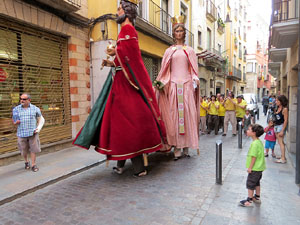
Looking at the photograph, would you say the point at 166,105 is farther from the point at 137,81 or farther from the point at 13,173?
the point at 13,173

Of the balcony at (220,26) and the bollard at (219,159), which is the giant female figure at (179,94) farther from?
the balcony at (220,26)

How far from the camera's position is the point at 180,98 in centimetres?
495

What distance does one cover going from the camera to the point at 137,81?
3.89 m

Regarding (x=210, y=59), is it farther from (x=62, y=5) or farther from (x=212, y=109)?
(x=62, y=5)

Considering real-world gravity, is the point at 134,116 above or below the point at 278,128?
above

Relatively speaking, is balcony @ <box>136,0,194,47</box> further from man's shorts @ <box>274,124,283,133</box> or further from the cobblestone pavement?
the cobblestone pavement

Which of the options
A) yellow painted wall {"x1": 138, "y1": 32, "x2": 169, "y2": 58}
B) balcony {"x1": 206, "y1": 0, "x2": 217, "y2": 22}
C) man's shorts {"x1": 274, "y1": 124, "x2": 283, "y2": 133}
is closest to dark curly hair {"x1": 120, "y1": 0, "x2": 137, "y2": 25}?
man's shorts {"x1": 274, "y1": 124, "x2": 283, "y2": 133}

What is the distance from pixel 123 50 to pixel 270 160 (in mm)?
3898

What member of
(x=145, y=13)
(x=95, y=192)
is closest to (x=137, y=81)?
(x=95, y=192)

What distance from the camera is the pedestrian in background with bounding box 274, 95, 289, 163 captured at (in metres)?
4.88

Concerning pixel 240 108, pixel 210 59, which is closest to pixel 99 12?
pixel 240 108

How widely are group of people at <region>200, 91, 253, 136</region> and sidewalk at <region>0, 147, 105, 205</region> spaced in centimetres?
488

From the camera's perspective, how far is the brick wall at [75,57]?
5.76m

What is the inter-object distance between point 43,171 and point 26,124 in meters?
0.94
